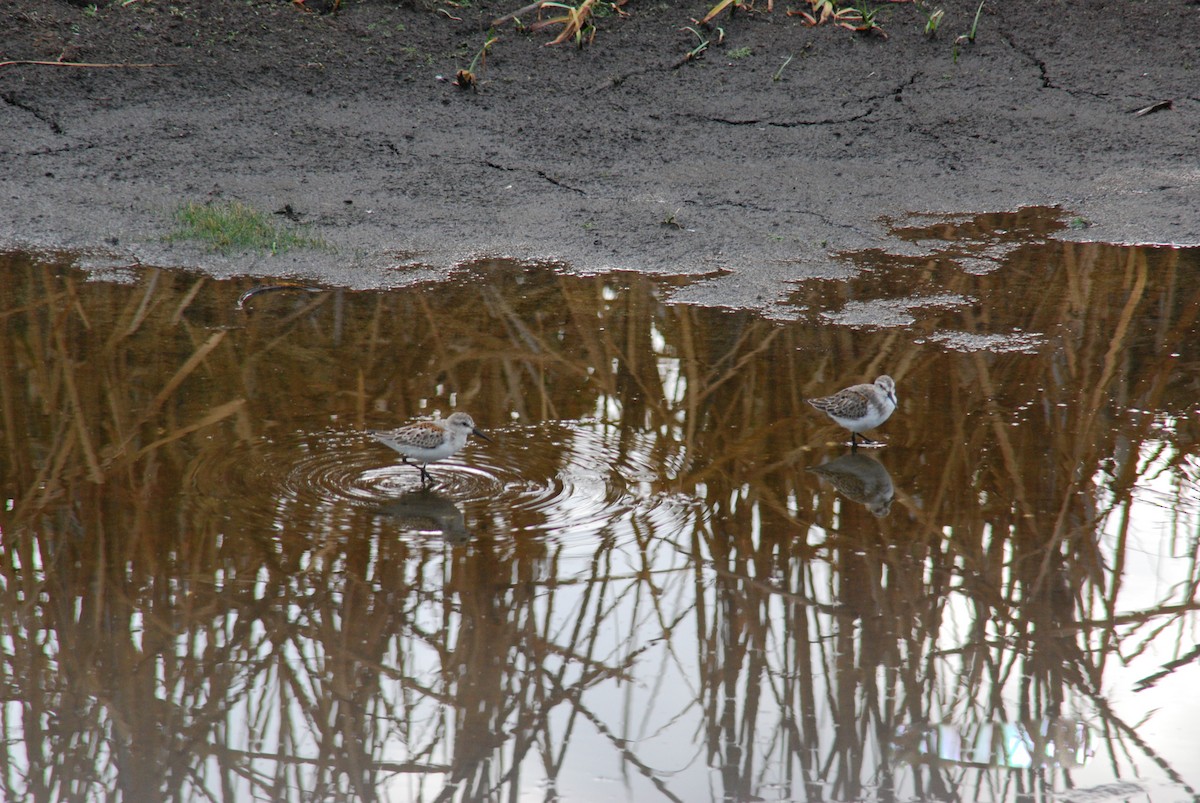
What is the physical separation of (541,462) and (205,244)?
4406mm

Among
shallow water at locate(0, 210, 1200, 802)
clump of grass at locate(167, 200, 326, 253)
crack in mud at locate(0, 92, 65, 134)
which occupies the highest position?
crack in mud at locate(0, 92, 65, 134)

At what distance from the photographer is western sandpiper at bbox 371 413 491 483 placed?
19.2ft

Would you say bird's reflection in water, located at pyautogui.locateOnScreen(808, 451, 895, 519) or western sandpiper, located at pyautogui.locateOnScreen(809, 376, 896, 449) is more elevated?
western sandpiper, located at pyautogui.locateOnScreen(809, 376, 896, 449)

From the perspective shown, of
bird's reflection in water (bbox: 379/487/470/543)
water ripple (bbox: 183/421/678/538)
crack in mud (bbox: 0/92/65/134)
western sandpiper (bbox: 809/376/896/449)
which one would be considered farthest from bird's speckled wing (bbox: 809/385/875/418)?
crack in mud (bbox: 0/92/65/134)

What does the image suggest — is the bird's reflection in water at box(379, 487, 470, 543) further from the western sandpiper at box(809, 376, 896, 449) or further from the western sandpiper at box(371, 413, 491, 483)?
the western sandpiper at box(809, 376, 896, 449)

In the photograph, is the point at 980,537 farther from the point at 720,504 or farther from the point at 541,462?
the point at 541,462

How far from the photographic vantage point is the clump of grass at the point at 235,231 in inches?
369

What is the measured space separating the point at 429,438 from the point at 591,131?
6947 millimetres

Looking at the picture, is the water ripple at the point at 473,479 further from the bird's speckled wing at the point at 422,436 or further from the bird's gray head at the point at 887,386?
the bird's gray head at the point at 887,386

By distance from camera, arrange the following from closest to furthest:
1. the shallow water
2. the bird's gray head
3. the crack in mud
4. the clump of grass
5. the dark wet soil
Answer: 1. the shallow water
2. the bird's gray head
3. the clump of grass
4. the dark wet soil
5. the crack in mud

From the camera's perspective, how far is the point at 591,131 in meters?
12.1

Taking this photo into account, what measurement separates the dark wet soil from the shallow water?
4.64 feet

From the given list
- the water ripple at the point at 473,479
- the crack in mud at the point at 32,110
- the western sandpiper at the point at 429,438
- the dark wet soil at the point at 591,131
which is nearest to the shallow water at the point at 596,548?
the water ripple at the point at 473,479

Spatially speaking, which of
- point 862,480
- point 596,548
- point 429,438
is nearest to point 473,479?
point 429,438
